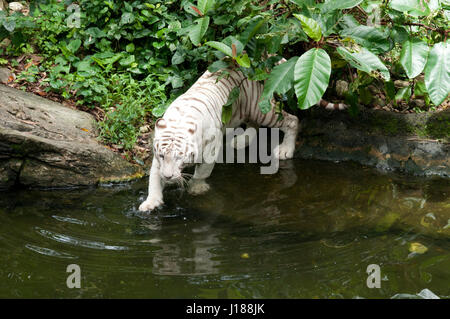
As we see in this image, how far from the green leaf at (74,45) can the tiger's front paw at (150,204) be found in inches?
89.8

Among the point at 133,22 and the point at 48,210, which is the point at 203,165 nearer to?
the point at 48,210

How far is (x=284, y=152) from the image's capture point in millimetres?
4938

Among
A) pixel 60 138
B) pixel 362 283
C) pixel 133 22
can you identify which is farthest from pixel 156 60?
pixel 362 283

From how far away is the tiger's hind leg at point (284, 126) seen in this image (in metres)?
4.91

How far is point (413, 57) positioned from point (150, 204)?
204 cm

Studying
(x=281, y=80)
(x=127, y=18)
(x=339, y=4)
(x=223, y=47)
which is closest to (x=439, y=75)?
(x=339, y=4)

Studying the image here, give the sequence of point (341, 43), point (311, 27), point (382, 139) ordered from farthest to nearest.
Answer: point (382, 139) → point (341, 43) → point (311, 27)

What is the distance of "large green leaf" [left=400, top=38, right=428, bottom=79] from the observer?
133 inches

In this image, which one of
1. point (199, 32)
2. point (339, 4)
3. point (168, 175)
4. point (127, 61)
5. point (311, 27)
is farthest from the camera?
point (127, 61)

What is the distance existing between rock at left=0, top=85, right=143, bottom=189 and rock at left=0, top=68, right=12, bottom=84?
437 mm

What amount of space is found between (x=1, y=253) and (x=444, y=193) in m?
3.16

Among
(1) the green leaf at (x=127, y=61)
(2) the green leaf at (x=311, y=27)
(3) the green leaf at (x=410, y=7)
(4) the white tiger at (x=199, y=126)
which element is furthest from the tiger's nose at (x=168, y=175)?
(1) the green leaf at (x=127, y=61)

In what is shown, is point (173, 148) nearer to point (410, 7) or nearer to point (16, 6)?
point (410, 7)

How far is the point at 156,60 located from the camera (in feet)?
17.7
